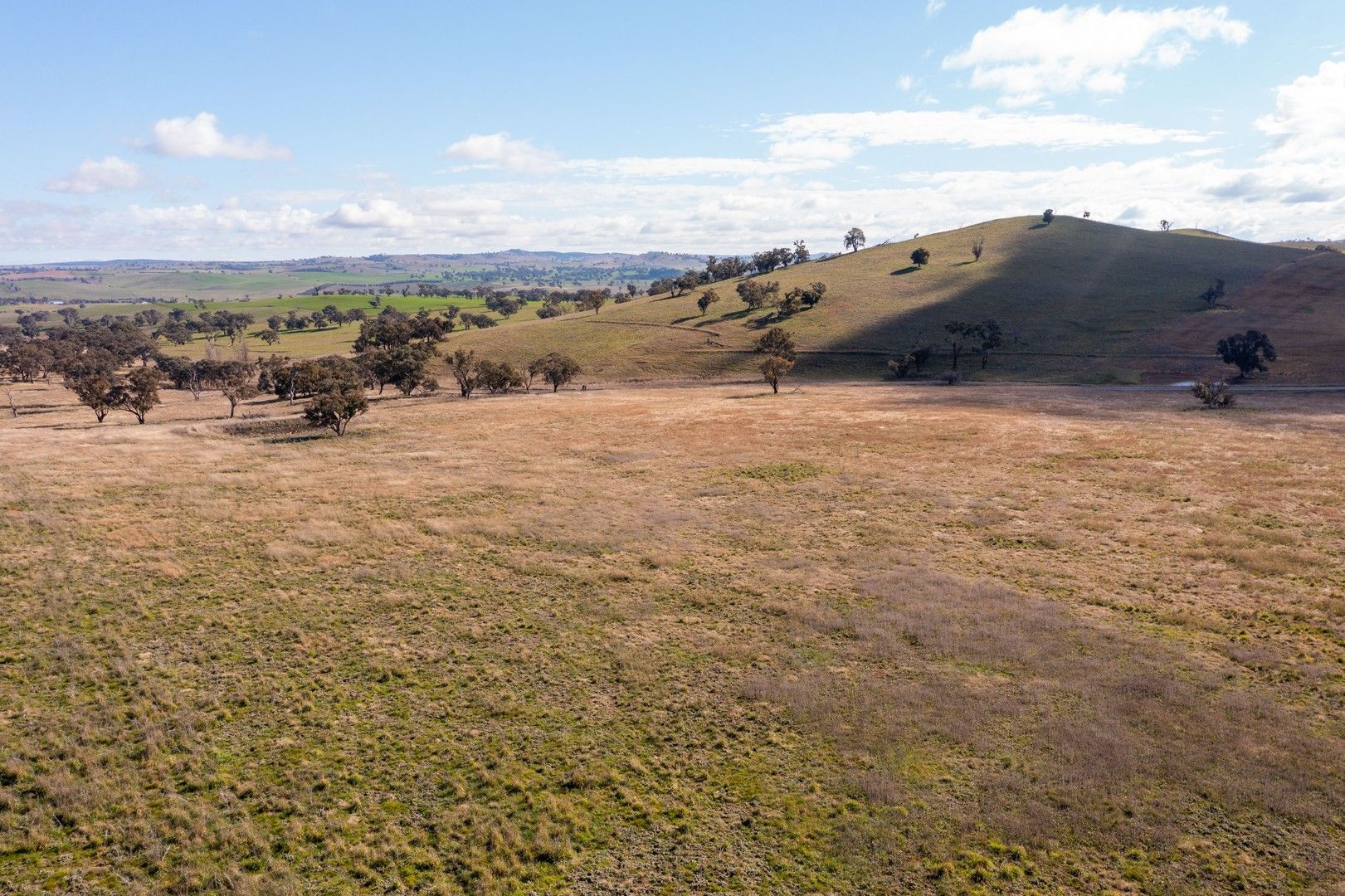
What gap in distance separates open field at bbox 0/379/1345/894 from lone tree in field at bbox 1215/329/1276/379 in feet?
202

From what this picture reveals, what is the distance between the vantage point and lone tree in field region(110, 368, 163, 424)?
83.5 metres

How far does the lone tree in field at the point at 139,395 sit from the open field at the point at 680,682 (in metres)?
33.6

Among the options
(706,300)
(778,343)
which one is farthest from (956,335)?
(706,300)

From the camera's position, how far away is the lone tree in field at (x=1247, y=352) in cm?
10106

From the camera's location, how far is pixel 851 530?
141 feet

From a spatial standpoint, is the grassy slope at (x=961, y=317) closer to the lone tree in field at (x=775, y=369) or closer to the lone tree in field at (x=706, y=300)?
the lone tree in field at (x=706, y=300)

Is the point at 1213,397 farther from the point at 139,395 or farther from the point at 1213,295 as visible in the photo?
the point at 139,395

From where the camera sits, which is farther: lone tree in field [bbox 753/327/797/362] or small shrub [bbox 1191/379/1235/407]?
lone tree in field [bbox 753/327/797/362]

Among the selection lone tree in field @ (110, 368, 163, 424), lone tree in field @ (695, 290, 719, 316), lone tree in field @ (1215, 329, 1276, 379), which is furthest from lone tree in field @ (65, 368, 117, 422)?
lone tree in field @ (1215, 329, 1276, 379)

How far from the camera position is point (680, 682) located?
2639cm

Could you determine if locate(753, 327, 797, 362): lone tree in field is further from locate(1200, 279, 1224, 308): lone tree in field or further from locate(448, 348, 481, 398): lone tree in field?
locate(1200, 279, 1224, 308): lone tree in field

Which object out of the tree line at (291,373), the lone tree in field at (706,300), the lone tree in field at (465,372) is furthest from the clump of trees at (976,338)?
the lone tree in field at (465,372)

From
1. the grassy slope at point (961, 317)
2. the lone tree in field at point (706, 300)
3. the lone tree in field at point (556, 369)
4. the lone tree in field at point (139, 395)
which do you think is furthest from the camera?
the lone tree in field at point (706, 300)

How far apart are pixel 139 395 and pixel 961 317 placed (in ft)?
494
